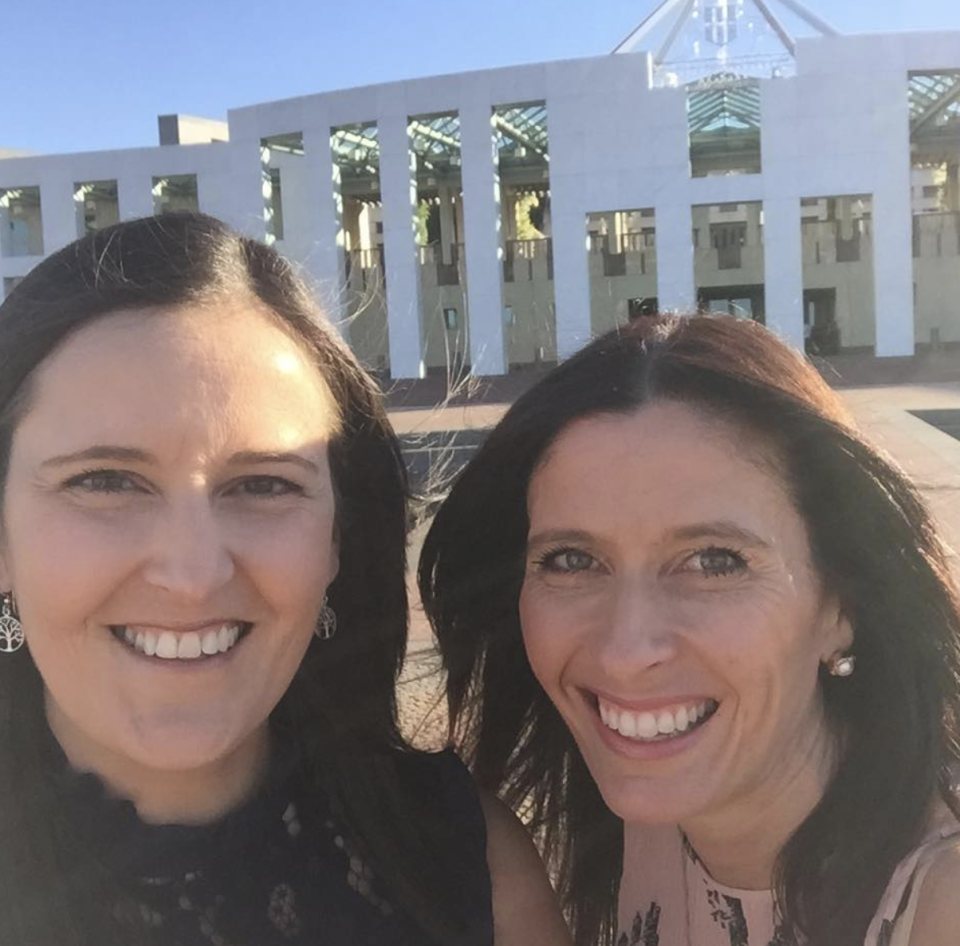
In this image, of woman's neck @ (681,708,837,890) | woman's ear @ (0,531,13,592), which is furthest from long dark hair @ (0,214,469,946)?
woman's neck @ (681,708,837,890)

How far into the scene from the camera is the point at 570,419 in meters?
1.90

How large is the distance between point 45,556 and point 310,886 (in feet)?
2.13

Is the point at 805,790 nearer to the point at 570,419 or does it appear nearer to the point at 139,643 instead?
the point at 570,419

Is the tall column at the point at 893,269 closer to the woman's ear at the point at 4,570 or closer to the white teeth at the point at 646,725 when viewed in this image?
the white teeth at the point at 646,725

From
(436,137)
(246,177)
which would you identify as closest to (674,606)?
(436,137)

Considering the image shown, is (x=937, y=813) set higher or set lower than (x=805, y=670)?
lower

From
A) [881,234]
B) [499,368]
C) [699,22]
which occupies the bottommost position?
[499,368]

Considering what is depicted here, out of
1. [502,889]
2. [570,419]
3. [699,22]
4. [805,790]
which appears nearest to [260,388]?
[570,419]

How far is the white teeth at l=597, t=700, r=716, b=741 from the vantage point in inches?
70.6

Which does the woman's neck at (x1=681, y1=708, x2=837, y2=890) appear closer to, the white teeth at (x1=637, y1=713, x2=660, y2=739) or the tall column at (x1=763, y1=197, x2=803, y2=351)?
the white teeth at (x1=637, y1=713, x2=660, y2=739)

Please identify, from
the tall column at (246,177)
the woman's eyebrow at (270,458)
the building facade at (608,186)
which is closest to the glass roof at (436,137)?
the building facade at (608,186)

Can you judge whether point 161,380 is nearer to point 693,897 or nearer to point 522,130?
point 693,897

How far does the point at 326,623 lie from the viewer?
1.93 metres

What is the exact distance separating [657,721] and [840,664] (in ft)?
1.26
